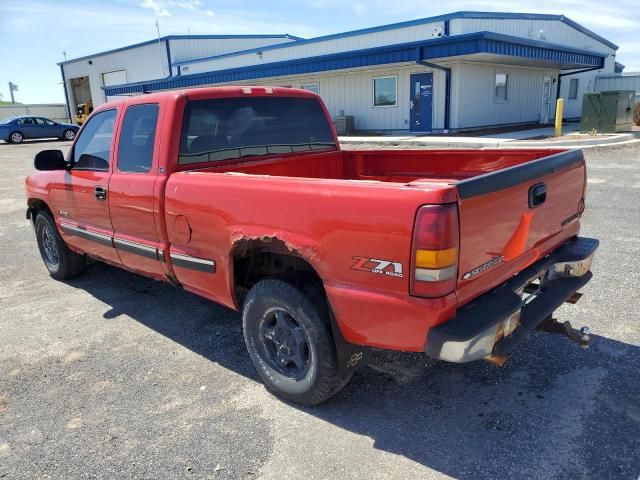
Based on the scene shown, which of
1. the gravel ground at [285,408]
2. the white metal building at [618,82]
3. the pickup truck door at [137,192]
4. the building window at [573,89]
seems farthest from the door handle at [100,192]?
the white metal building at [618,82]

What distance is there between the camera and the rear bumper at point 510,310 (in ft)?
7.88

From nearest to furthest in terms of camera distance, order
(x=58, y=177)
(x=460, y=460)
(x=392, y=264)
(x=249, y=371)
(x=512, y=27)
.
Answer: (x=392, y=264), (x=460, y=460), (x=249, y=371), (x=58, y=177), (x=512, y=27)

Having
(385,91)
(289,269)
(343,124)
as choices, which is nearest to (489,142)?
(385,91)

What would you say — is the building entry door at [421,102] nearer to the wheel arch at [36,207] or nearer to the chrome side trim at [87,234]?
the wheel arch at [36,207]

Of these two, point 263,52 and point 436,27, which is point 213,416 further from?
point 263,52

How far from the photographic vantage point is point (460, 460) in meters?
2.63

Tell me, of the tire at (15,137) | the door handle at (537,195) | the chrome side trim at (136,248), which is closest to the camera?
the door handle at (537,195)

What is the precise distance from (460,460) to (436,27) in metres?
19.9

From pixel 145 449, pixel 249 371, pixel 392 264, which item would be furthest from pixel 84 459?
pixel 392 264

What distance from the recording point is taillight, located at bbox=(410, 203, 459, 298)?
2.30m

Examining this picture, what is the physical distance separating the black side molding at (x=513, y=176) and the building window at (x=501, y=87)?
67.5 ft

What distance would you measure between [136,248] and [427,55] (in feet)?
54.8

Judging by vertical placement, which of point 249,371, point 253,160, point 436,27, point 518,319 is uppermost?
point 436,27

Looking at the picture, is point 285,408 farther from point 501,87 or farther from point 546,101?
point 546,101
